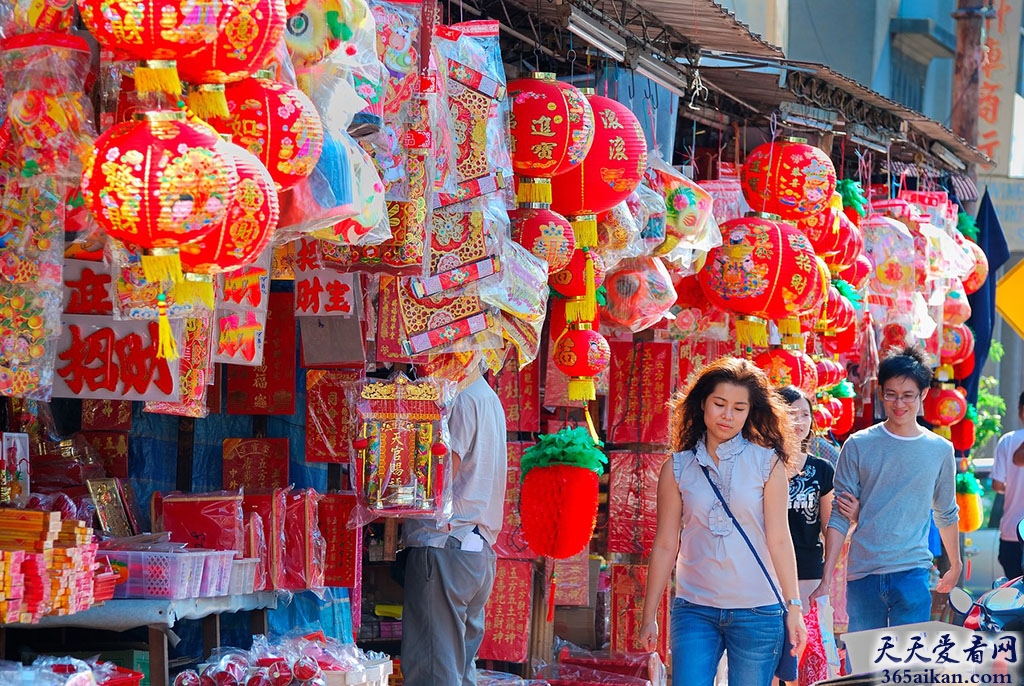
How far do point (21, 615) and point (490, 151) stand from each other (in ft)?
7.44

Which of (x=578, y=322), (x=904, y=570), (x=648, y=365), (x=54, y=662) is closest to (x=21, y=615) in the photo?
(x=54, y=662)

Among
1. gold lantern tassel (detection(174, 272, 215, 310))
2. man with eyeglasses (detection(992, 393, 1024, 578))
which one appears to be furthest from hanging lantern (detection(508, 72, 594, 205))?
man with eyeglasses (detection(992, 393, 1024, 578))

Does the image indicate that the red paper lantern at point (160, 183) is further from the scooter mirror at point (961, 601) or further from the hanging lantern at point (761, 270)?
the hanging lantern at point (761, 270)

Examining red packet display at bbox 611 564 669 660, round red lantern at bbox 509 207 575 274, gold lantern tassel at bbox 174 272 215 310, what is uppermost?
round red lantern at bbox 509 207 575 274

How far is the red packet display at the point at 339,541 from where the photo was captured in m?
5.64

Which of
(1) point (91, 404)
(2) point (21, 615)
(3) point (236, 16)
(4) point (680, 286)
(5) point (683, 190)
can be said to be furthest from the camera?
(4) point (680, 286)

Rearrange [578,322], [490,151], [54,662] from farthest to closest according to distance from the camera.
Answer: [578,322] < [490,151] < [54,662]

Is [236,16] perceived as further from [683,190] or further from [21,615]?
[683,190]

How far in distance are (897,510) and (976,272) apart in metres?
5.87

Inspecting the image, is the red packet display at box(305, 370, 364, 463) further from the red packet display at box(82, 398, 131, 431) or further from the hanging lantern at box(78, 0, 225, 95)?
the hanging lantern at box(78, 0, 225, 95)

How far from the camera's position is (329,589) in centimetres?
602

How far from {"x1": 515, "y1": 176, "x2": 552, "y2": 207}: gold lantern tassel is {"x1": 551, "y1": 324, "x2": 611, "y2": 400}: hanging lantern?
0.75 metres

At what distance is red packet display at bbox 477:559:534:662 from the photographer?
6941mm

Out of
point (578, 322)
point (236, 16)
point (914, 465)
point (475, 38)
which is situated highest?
point (475, 38)
